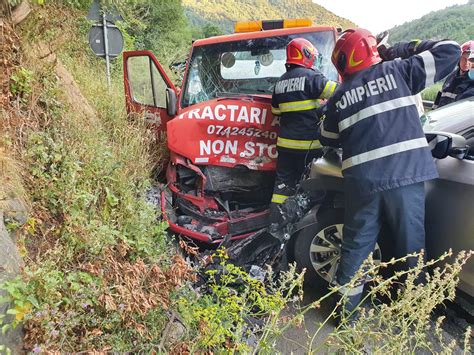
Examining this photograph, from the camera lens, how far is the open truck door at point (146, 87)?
4.21m

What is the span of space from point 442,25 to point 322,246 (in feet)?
208

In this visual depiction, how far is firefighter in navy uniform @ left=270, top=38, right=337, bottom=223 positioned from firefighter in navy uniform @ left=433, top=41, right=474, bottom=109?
275 cm

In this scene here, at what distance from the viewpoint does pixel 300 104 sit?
3.23 metres

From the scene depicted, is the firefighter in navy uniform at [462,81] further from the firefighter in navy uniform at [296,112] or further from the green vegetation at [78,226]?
the green vegetation at [78,226]

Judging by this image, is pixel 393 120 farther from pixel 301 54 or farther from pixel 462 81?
pixel 462 81

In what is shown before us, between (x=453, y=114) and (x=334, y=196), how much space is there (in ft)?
4.35

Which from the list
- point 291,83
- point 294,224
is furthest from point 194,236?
point 291,83

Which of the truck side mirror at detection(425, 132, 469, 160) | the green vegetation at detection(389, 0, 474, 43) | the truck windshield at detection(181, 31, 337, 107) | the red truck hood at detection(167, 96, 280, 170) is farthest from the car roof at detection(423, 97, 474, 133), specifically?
the green vegetation at detection(389, 0, 474, 43)

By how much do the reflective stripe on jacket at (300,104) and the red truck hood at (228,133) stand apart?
220mm

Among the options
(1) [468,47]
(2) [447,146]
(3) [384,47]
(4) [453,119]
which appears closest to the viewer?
(2) [447,146]

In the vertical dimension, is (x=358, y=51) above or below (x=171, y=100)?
above

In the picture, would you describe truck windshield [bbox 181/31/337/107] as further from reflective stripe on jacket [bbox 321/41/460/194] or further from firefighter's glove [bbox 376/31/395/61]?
reflective stripe on jacket [bbox 321/41/460/194]

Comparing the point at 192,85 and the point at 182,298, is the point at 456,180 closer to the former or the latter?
the point at 182,298

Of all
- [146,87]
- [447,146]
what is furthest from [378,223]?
[146,87]
